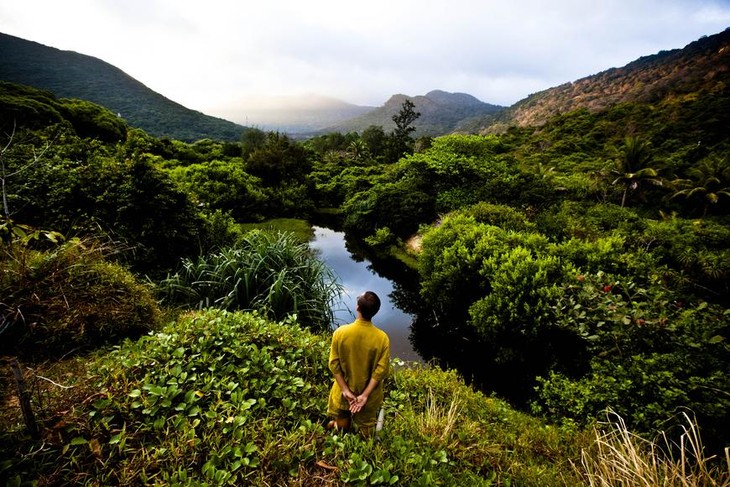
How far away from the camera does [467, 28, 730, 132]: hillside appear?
51312 mm

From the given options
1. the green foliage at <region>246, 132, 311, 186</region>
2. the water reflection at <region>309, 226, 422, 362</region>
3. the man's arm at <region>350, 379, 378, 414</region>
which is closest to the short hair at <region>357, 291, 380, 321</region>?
the man's arm at <region>350, 379, 378, 414</region>

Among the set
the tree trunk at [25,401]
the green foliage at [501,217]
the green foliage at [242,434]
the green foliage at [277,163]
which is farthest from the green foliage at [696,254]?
the green foliage at [277,163]

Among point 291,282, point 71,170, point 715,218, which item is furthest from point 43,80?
point 715,218

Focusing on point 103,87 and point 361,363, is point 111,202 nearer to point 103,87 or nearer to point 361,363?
point 361,363

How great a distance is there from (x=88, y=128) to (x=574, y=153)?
158ft

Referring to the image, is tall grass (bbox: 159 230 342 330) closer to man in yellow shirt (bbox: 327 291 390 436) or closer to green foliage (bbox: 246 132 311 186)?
man in yellow shirt (bbox: 327 291 390 436)

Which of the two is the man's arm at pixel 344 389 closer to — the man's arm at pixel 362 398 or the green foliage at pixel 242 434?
the man's arm at pixel 362 398

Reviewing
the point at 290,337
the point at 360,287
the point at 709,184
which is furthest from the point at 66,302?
the point at 709,184

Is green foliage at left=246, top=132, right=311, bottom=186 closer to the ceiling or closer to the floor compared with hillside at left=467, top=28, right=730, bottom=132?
closer to the floor

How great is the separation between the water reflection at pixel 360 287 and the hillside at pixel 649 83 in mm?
57289

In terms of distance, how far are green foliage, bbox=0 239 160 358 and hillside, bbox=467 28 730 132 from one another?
217 ft

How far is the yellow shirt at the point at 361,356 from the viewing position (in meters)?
3.07

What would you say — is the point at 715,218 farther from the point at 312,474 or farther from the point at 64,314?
the point at 64,314

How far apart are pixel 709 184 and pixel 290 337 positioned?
115ft
